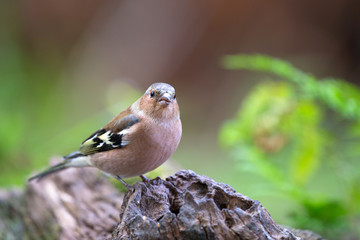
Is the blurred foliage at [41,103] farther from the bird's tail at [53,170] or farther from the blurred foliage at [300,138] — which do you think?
the blurred foliage at [300,138]

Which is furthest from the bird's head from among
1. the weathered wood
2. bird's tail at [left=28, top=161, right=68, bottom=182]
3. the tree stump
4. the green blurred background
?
the green blurred background

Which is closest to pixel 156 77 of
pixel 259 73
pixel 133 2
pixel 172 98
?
pixel 133 2

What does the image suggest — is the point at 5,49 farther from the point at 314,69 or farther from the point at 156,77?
the point at 314,69

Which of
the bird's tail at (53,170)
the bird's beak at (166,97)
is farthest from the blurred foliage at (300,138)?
the bird's tail at (53,170)

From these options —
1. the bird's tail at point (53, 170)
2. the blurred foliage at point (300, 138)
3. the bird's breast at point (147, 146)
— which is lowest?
the bird's tail at point (53, 170)

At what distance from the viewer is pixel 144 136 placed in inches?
127

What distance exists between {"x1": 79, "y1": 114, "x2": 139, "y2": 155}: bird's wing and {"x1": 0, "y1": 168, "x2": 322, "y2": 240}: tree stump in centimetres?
54

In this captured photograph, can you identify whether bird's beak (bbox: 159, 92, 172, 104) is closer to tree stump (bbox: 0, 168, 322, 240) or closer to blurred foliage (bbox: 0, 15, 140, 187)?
tree stump (bbox: 0, 168, 322, 240)

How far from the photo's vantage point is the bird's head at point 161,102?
320 centimetres

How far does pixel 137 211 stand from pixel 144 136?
2.97ft

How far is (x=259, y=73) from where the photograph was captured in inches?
362

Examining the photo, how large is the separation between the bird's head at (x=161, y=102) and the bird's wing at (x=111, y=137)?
0.17 metres

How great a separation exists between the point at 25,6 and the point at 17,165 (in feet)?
22.9

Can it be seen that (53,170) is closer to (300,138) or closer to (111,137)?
(111,137)
